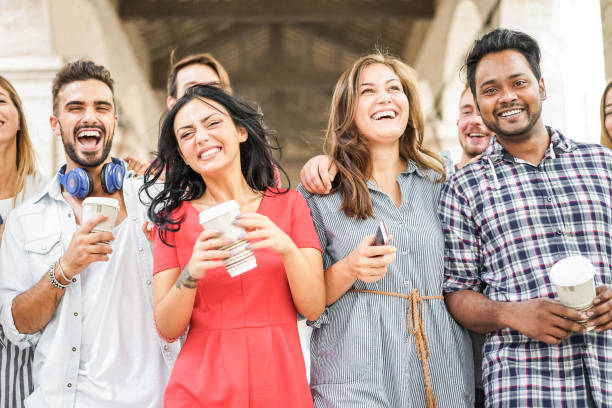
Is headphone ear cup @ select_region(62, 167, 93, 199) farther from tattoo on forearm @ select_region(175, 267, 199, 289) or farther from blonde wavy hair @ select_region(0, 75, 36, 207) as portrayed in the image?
tattoo on forearm @ select_region(175, 267, 199, 289)

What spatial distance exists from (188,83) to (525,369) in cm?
261

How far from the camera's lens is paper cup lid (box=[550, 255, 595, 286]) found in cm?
203

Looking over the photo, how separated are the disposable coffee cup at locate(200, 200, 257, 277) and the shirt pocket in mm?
1062

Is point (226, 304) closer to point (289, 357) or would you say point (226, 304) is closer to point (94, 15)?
point (289, 357)

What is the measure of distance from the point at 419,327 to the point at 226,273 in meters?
0.76

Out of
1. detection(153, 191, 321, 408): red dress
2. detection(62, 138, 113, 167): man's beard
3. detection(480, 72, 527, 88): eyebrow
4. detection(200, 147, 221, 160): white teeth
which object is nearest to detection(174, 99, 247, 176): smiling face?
detection(200, 147, 221, 160): white teeth

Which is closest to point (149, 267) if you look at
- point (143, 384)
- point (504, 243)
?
point (143, 384)

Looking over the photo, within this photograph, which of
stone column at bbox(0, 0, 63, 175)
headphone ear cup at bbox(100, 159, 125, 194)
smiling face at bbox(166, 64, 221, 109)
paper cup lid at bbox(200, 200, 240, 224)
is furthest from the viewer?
stone column at bbox(0, 0, 63, 175)

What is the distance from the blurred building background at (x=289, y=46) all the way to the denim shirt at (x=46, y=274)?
0.58m

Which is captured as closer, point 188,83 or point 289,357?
point 289,357

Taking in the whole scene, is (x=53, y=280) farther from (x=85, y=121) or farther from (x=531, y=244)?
(x=531, y=244)

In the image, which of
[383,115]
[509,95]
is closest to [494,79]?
[509,95]

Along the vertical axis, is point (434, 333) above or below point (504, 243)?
below

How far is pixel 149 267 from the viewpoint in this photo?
9.00 feet
